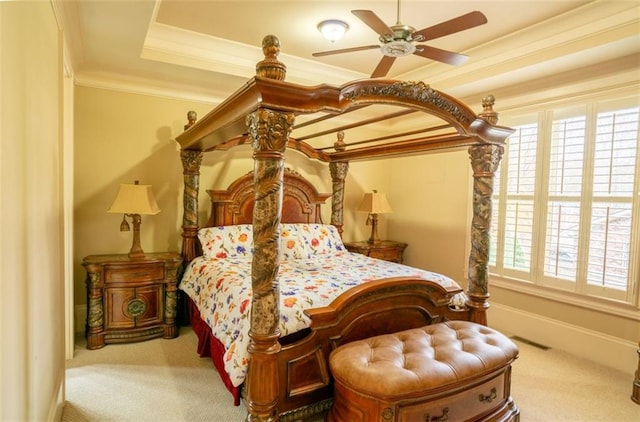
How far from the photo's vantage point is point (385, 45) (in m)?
2.23

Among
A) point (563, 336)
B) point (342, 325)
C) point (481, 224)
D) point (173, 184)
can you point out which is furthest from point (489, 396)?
point (173, 184)

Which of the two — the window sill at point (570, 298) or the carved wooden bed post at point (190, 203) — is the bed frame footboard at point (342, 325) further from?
the carved wooden bed post at point (190, 203)

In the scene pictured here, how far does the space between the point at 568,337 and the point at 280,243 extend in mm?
2962

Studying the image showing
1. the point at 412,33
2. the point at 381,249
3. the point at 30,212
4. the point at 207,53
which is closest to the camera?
the point at 30,212

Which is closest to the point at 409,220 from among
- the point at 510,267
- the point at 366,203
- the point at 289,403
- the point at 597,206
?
the point at 366,203

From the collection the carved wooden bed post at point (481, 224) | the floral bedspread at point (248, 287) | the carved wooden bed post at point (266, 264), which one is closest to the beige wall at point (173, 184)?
the floral bedspread at point (248, 287)

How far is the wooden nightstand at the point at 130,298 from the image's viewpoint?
3.03 metres

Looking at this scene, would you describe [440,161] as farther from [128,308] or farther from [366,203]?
[128,308]

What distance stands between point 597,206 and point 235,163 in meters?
3.56

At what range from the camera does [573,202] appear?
325 centimetres

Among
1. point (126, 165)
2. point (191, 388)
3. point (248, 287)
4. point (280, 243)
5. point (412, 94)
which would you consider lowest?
point (191, 388)

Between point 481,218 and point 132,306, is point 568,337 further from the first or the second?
point 132,306

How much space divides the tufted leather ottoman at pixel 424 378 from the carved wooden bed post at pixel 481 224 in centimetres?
49

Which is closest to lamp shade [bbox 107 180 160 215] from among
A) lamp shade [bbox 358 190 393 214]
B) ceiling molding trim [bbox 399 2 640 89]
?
lamp shade [bbox 358 190 393 214]
